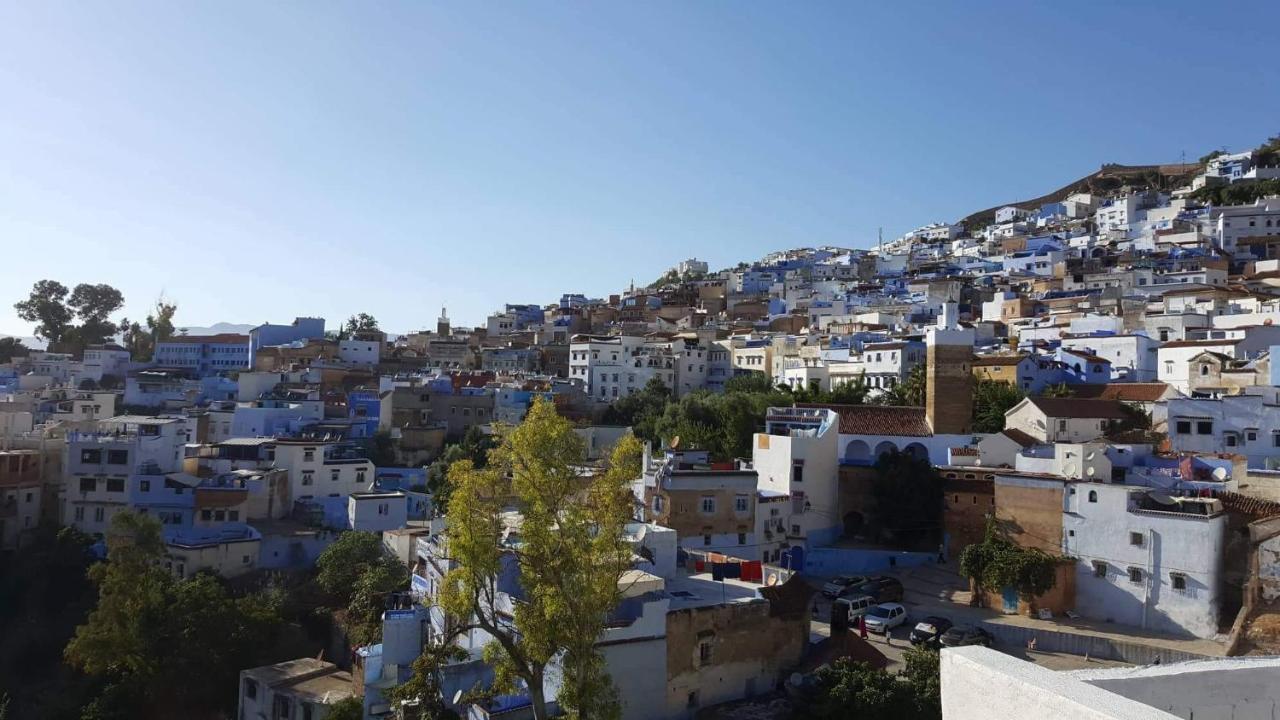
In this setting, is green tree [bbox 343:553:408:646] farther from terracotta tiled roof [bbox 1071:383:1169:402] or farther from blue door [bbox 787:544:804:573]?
terracotta tiled roof [bbox 1071:383:1169:402]

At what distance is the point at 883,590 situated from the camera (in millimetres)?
19844

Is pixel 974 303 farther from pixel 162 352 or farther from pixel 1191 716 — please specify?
pixel 1191 716

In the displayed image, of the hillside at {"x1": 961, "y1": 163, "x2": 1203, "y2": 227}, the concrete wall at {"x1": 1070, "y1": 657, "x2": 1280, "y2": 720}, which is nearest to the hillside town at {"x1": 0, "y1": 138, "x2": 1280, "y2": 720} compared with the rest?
the concrete wall at {"x1": 1070, "y1": 657, "x2": 1280, "y2": 720}

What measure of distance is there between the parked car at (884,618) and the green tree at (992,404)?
9.69 m

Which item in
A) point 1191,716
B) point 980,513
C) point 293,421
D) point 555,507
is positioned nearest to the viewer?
point 1191,716

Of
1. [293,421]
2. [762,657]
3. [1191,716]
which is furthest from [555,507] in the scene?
[293,421]

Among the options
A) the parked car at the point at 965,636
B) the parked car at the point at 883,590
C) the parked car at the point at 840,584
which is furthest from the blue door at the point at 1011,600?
the parked car at the point at 840,584

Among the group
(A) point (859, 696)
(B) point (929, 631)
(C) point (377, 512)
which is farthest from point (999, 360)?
(C) point (377, 512)

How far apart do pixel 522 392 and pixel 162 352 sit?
22.5m

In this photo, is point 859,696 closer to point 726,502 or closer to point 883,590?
point 883,590

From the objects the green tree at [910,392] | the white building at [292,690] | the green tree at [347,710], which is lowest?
the white building at [292,690]

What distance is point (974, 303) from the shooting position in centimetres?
4969

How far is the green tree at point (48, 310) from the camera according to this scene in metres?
50.9

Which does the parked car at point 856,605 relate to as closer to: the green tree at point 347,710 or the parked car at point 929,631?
the parked car at point 929,631
